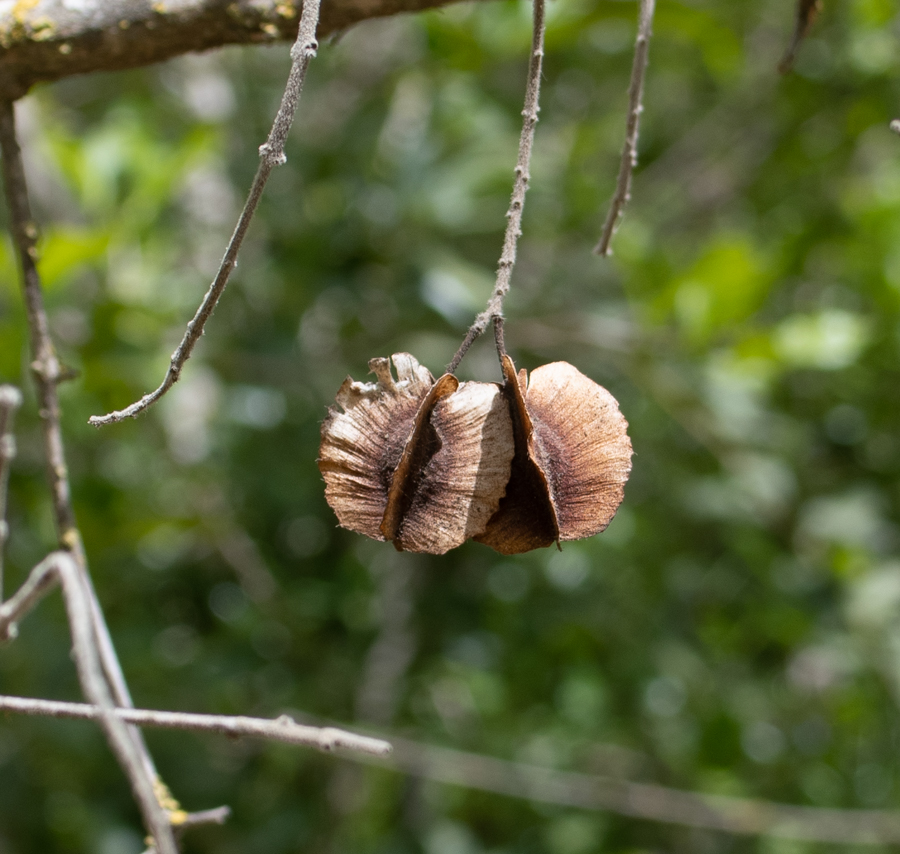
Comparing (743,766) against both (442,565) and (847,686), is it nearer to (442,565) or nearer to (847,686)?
(847,686)

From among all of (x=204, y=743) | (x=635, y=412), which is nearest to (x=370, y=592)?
(x=204, y=743)

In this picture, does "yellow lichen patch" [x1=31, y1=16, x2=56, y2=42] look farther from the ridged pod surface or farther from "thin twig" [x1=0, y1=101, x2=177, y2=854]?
the ridged pod surface

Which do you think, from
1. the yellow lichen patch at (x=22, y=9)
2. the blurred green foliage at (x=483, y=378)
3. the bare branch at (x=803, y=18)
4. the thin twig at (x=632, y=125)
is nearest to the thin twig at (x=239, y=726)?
the thin twig at (x=632, y=125)

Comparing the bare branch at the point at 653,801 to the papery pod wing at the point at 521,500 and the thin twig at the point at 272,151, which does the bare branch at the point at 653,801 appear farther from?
the thin twig at the point at 272,151

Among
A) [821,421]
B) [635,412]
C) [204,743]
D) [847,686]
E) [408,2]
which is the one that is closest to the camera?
[408,2]

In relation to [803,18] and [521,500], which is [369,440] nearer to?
[521,500]

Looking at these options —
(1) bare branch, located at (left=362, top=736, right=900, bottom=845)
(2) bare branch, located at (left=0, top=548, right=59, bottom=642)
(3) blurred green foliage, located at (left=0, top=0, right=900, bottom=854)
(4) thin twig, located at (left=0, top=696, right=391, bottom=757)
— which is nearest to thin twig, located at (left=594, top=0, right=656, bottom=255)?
(4) thin twig, located at (left=0, top=696, right=391, bottom=757)
